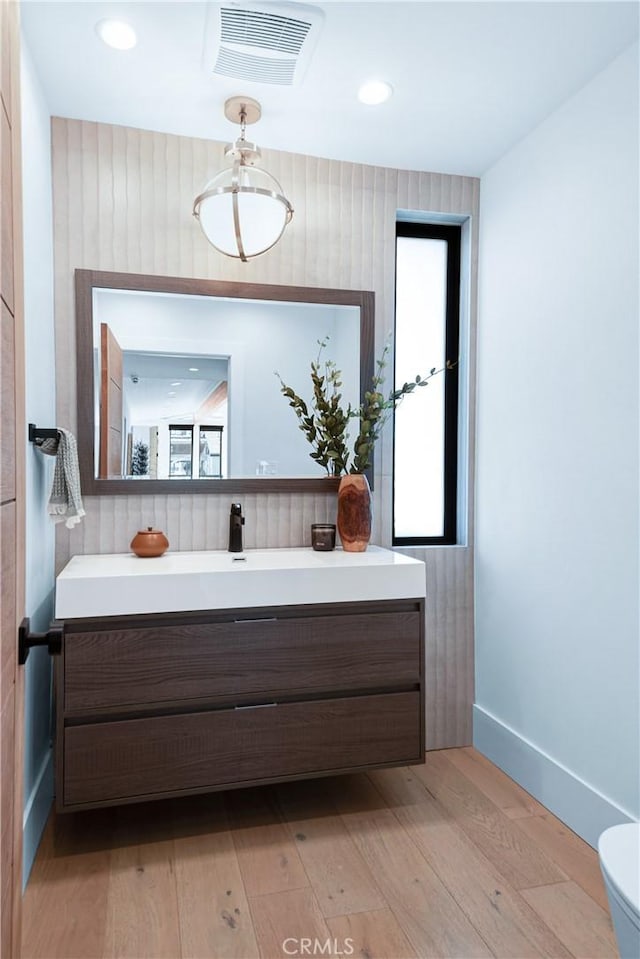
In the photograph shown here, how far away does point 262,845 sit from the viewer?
2.08m

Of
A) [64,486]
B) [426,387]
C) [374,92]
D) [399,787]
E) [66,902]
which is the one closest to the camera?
[66,902]

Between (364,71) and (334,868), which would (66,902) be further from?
(364,71)

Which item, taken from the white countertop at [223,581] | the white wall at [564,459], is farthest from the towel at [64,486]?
the white wall at [564,459]

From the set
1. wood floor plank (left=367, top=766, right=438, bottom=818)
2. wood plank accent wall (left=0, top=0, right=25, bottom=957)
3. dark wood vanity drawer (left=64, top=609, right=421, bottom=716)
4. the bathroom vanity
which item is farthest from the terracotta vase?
wood plank accent wall (left=0, top=0, right=25, bottom=957)

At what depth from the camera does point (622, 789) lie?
1963 millimetres

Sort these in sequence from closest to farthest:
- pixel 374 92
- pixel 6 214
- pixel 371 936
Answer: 1. pixel 6 214
2. pixel 371 936
3. pixel 374 92

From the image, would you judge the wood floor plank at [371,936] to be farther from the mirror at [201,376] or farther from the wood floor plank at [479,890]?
the mirror at [201,376]

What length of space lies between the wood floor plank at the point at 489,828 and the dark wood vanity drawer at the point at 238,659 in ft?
1.66

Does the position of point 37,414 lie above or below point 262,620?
above

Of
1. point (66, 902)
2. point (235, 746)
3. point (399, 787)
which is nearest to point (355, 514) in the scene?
point (235, 746)

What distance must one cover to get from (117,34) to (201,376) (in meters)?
1.09

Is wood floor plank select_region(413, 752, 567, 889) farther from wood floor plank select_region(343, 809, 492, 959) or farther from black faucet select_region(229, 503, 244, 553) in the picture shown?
black faucet select_region(229, 503, 244, 553)

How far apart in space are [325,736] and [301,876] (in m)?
0.41

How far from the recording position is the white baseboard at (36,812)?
6.23 feet
